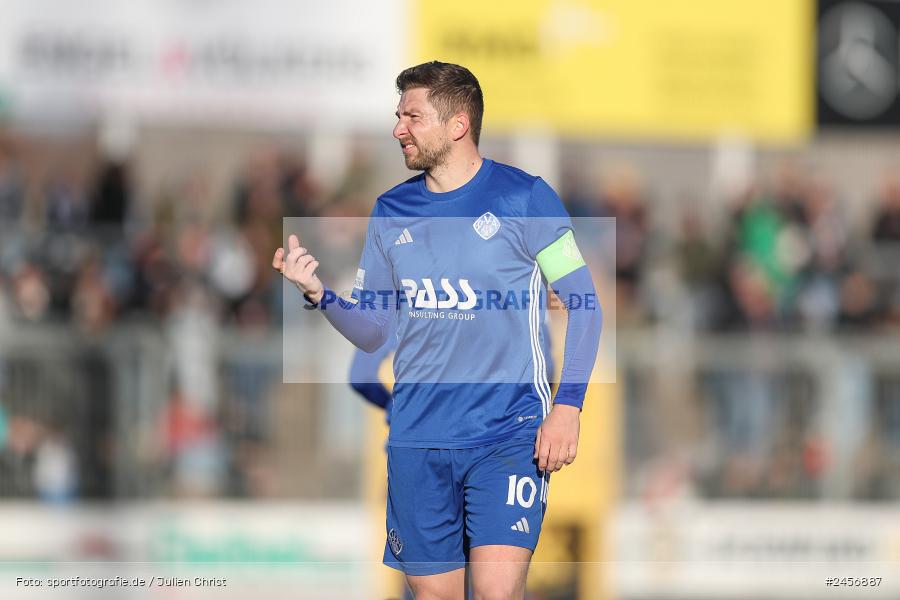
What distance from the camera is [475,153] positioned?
5309 millimetres

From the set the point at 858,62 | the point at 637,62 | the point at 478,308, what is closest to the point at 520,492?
the point at 478,308

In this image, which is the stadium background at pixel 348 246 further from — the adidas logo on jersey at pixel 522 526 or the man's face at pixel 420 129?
the man's face at pixel 420 129

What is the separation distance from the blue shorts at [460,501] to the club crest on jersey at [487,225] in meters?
0.76

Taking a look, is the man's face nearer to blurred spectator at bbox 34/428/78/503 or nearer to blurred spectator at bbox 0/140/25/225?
blurred spectator at bbox 34/428/78/503

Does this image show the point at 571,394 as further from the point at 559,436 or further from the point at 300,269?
the point at 300,269

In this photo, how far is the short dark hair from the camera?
17.0 ft

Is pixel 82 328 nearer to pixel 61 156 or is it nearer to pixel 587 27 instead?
pixel 61 156

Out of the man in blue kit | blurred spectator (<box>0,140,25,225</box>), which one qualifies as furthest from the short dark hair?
blurred spectator (<box>0,140,25,225</box>)

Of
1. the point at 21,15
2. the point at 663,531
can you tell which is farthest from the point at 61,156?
the point at 663,531

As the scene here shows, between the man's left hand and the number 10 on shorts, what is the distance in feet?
0.44

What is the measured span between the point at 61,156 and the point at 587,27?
16.8 feet

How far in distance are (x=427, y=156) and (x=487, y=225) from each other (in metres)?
0.33

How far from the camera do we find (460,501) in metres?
5.24

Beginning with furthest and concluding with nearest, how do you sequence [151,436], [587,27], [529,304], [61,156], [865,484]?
[587,27], [61,156], [865,484], [151,436], [529,304]
